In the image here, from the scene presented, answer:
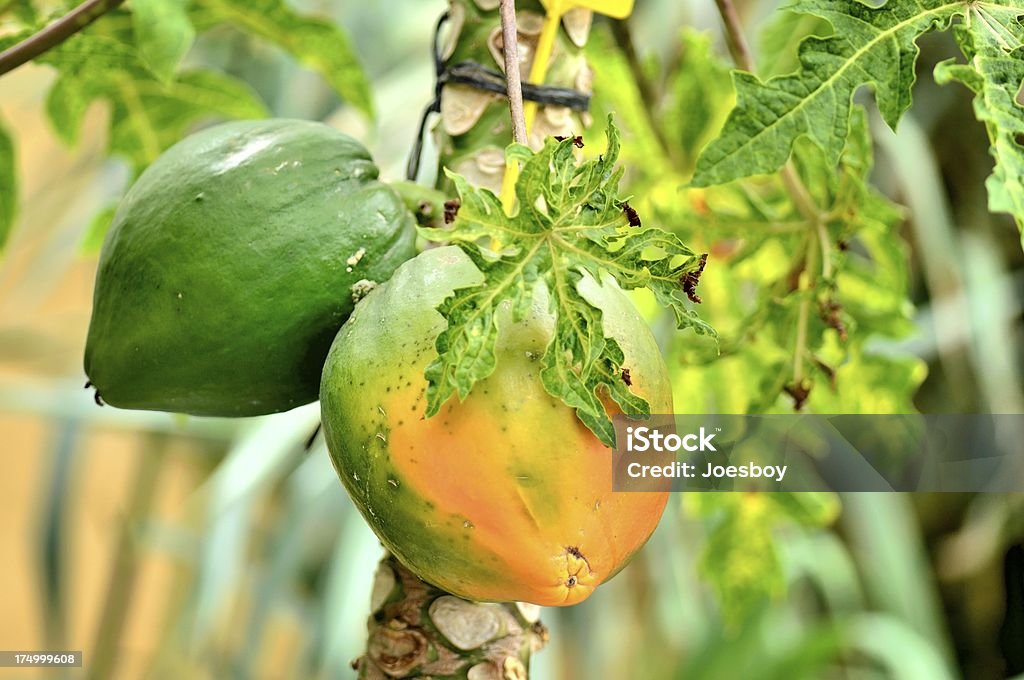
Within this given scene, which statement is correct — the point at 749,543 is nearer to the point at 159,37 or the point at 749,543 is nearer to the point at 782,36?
the point at 782,36

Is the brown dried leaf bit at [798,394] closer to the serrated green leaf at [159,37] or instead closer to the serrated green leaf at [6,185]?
the serrated green leaf at [159,37]

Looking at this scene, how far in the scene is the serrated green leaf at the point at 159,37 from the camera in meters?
0.61

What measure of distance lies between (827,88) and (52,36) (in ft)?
1.37

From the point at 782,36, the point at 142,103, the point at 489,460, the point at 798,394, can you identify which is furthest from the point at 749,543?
the point at 142,103

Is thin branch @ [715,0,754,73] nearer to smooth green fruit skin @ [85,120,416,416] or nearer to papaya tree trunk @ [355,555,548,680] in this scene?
smooth green fruit skin @ [85,120,416,416]

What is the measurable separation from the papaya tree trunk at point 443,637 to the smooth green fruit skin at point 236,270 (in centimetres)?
12

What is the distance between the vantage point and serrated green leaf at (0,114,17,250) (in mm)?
737

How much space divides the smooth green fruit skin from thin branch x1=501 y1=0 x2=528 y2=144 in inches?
4.7

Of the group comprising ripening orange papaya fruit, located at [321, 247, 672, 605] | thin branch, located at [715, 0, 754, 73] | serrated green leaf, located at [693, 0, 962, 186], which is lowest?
ripening orange papaya fruit, located at [321, 247, 672, 605]

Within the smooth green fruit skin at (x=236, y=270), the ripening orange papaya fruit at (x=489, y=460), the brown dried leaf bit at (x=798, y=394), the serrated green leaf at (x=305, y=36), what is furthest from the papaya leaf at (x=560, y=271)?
the serrated green leaf at (x=305, y=36)

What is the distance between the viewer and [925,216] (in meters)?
1.71

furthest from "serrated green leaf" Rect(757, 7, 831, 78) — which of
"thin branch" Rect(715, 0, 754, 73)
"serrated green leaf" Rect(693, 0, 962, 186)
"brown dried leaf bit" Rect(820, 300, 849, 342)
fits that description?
"serrated green leaf" Rect(693, 0, 962, 186)

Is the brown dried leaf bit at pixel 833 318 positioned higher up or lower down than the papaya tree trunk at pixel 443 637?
higher up

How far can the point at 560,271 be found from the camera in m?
0.40
